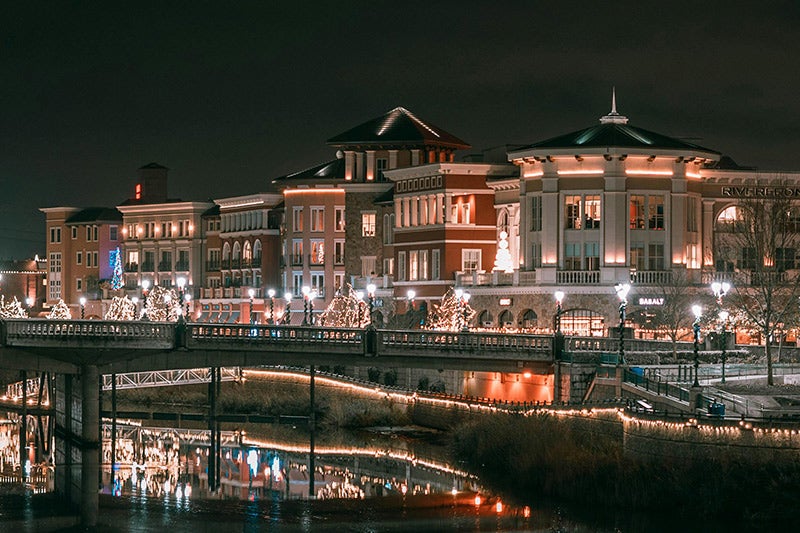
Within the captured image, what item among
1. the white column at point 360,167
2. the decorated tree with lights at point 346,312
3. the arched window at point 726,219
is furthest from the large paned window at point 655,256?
the white column at point 360,167

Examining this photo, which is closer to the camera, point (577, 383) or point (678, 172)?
point (577, 383)

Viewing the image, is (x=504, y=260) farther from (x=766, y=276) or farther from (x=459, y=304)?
(x=766, y=276)

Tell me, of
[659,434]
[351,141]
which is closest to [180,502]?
[659,434]

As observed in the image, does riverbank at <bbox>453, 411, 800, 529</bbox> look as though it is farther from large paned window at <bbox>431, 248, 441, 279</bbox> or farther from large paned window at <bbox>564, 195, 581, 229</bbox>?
large paned window at <bbox>431, 248, 441, 279</bbox>

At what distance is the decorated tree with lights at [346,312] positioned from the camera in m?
123

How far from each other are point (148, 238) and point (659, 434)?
126 m

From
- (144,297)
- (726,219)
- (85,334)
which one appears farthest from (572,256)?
(144,297)

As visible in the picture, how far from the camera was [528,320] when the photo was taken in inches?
4505

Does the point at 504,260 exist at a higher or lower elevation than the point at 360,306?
higher

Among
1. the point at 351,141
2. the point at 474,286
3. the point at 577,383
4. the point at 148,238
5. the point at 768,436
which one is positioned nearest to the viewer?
the point at 768,436

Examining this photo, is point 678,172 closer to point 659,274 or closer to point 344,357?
point 659,274

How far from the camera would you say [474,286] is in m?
120

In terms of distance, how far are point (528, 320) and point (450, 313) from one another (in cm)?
595

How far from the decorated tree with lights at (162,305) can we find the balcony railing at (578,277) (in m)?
33.3
